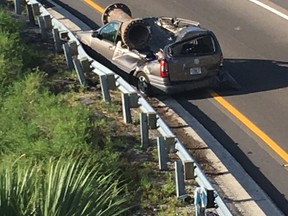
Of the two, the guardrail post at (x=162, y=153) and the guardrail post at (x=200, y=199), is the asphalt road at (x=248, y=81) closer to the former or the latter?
the guardrail post at (x=162, y=153)

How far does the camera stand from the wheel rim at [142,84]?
16.2 metres

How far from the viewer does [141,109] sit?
13445 mm

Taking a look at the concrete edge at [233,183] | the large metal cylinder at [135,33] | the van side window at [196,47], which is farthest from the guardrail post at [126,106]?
the large metal cylinder at [135,33]

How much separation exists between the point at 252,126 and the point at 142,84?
2.64 meters

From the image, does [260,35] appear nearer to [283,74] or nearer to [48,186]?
[283,74]

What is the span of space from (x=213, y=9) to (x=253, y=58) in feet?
12.8

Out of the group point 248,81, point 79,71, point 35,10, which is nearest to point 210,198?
point 79,71

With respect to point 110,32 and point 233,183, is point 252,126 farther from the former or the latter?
point 110,32

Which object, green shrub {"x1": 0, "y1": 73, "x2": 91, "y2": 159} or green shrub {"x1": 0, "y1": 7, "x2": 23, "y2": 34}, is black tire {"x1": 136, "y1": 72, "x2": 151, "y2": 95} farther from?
green shrub {"x1": 0, "y1": 7, "x2": 23, "y2": 34}

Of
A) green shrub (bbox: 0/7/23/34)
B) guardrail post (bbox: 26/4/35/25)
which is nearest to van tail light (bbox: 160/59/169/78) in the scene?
green shrub (bbox: 0/7/23/34)

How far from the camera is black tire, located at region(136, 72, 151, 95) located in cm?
1619

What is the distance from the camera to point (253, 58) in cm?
1825

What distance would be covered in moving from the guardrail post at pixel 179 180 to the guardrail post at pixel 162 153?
699 mm

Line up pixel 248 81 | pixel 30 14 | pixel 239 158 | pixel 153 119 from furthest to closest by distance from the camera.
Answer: pixel 30 14, pixel 248 81, pixel 239 158, pixel 153 119
